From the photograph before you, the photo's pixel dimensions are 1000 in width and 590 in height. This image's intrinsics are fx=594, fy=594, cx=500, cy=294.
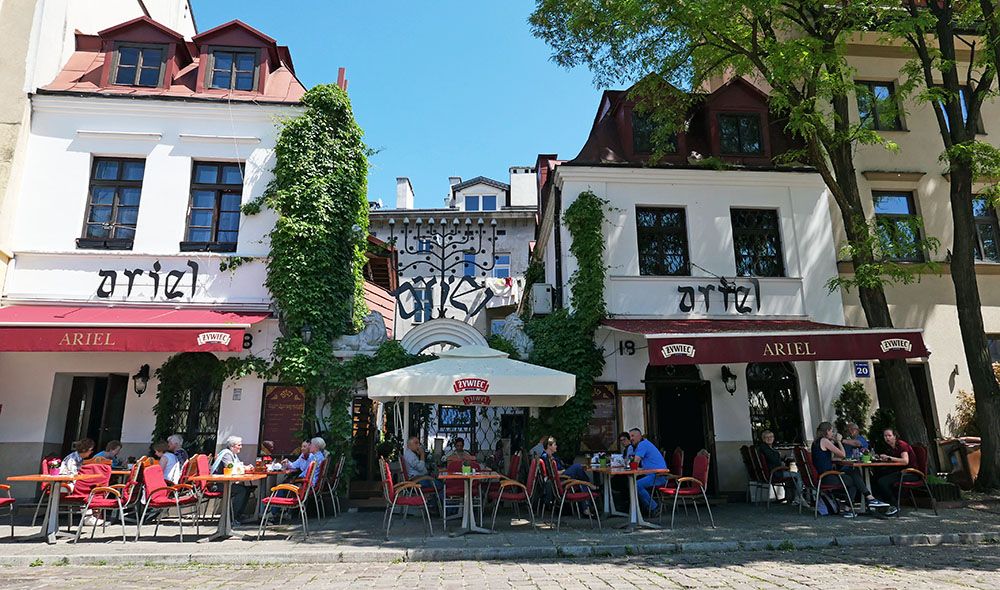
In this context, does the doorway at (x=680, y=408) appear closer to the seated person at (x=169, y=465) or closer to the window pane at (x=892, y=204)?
the window pane at (x=892, y=204)

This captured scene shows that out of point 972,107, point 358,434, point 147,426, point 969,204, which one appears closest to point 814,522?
point 969,204

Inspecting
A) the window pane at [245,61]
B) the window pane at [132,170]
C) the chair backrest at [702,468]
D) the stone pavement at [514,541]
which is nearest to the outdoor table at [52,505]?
the stone pavement at [514,541]

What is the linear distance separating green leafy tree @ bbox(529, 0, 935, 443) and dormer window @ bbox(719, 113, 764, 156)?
1331 mm

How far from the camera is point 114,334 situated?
30.9ft

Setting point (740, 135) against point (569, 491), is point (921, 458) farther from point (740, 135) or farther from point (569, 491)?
point (740, 135)

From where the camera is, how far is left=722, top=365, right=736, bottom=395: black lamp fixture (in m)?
11.7

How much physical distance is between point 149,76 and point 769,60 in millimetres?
12255

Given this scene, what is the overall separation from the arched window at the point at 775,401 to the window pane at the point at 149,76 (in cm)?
1362

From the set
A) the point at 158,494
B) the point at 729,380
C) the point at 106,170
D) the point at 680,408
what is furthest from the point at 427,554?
the point at 106,170

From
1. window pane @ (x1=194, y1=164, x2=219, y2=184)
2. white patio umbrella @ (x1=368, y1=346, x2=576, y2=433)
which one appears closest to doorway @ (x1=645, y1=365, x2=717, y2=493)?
white patio umbrella @ (x1=368, y1=346, x2=576, y2=433)

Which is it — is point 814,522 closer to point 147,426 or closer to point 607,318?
point 607,318

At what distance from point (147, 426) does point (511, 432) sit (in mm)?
6652

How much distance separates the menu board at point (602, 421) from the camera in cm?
1116

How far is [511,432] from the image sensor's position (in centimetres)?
1175
